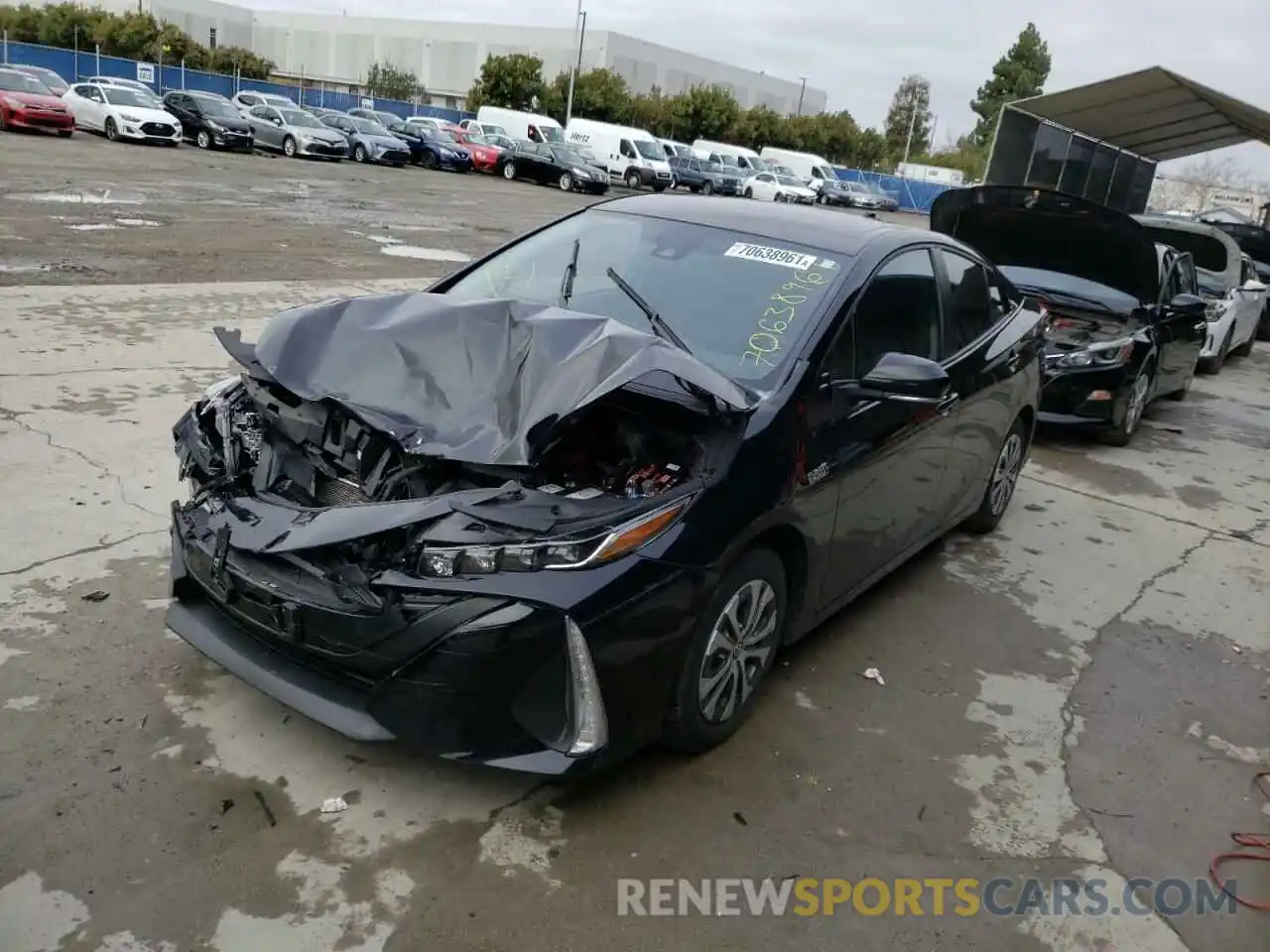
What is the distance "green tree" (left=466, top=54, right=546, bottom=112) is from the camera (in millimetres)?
55969

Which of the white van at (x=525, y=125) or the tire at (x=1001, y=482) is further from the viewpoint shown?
the white van at (x=525, y=125)

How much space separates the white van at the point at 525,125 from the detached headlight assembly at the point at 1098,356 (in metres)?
32.5

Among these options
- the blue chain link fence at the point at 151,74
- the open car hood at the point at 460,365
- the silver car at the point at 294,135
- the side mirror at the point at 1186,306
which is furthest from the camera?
the blue chain link fence at the point at 151,74

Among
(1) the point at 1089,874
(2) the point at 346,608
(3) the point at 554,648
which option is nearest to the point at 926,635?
(1) the point at 1089,874

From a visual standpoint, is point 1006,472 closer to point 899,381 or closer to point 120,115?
point 899,381

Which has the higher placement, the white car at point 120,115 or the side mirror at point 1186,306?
the side mirror at point 1186,306

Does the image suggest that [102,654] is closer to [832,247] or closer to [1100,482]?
[832,247]

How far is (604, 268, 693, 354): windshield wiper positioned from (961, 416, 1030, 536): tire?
2.63 meters

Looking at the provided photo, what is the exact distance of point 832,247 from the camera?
416 centimetres

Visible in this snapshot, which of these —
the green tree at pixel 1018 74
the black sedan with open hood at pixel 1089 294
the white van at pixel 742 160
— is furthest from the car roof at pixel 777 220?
the green tree at pixel 1018 74

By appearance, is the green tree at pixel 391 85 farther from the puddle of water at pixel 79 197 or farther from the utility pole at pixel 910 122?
the puddle of water at pixel 79 197

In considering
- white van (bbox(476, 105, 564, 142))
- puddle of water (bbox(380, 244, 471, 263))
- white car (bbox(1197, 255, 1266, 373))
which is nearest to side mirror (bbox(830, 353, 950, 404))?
white car (bbox(1197, 255, 1266, 373))

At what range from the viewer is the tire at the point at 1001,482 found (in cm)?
578

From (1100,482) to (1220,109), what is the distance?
42.2 ft
